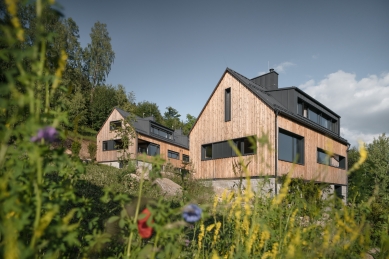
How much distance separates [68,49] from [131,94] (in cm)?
1786

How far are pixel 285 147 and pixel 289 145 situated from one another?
0.50m

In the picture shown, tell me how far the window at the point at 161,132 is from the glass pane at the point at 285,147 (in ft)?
56.2

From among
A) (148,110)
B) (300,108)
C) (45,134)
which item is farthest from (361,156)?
(148,110)

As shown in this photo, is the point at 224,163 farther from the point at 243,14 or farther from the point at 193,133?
the point at 243,14

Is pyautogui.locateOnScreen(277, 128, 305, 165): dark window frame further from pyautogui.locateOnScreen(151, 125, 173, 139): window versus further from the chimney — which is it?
pyautogui.locateOnScreen(151, 125, 173, 139): window

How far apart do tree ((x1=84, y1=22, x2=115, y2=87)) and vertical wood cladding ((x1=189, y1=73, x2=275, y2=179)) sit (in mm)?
25992

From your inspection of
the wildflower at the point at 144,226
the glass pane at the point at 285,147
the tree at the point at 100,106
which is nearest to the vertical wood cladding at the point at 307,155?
the glass pane at the point at 285,147

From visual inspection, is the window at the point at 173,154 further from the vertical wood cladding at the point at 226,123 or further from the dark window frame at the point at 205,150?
the dark window frame at the point at 205,150

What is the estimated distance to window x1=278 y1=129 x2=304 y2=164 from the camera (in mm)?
14972

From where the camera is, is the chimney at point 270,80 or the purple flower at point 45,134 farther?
the chimney at point 270,80

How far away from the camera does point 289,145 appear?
51.6 feet

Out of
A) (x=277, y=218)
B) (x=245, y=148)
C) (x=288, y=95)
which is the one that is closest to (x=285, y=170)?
(x=245, y=148)

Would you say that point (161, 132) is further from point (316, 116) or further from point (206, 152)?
point (316, 116)

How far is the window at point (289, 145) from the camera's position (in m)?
15.0
